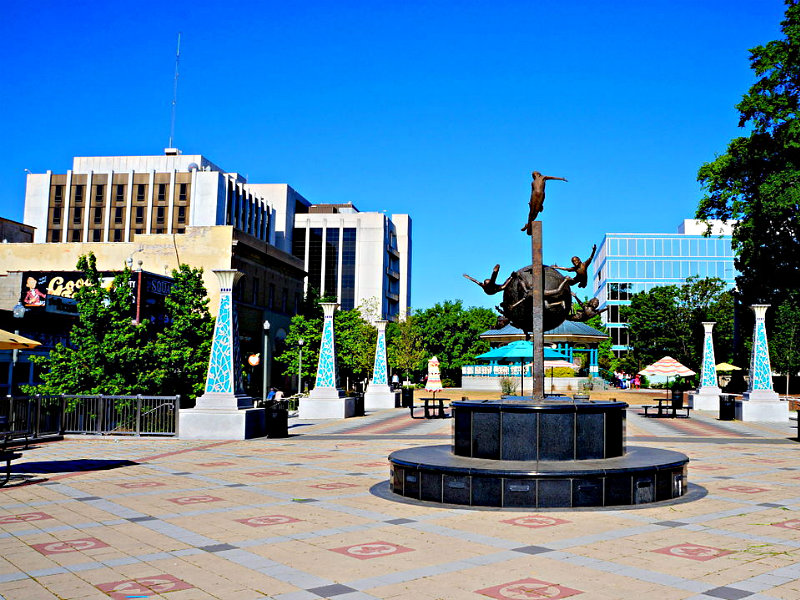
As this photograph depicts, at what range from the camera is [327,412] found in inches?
1141

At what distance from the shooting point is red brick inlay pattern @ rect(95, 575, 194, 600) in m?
5.72

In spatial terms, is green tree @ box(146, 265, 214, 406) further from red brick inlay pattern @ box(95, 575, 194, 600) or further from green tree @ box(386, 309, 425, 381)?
red brick inlay pattern @ box(95, 575, 194, 600)

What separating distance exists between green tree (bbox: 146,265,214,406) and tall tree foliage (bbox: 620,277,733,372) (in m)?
43.0

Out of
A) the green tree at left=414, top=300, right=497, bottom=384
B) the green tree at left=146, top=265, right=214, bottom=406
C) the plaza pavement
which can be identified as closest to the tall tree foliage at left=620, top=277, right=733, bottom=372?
the green tree at left=414, top=300, right=497, bottom=384

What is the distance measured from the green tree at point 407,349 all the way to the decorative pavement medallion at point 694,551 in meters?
54.2

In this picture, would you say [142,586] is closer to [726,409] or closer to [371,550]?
[371,550]

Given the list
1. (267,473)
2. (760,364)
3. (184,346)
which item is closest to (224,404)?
(267,473)

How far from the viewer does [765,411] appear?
91.9 ft

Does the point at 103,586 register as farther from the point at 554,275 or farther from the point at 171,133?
the point at 171,133

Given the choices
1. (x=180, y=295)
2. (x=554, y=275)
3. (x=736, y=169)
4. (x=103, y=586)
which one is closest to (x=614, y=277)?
(x=736, y=169)

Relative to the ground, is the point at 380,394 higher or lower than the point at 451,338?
lower

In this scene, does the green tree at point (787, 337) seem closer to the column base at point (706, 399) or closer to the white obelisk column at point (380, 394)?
the column base at point (706, 399)

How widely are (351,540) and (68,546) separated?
287cm

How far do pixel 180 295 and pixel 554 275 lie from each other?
27872 millimetres
